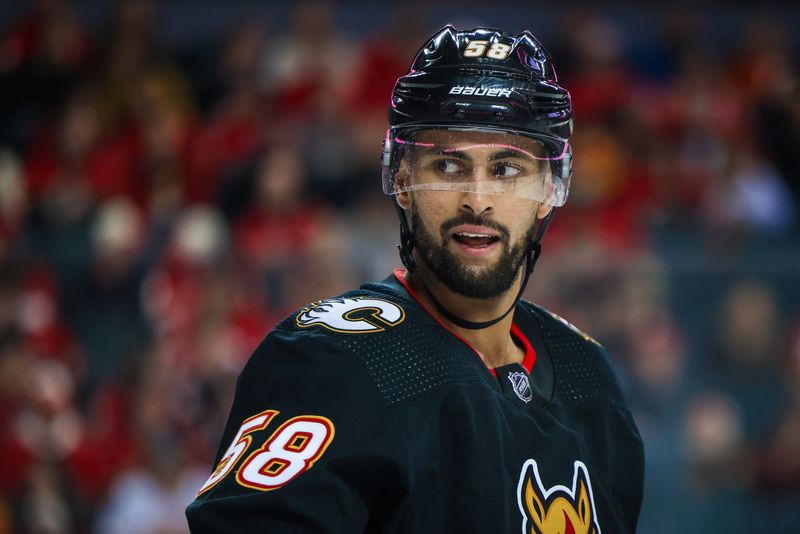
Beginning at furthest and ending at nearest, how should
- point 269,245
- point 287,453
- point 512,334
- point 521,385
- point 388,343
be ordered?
1. point 269,245
2. point 512,334
3. point 521,385
4. point 388,343
5. point 287,453

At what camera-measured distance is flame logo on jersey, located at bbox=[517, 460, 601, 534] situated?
6.81 feet

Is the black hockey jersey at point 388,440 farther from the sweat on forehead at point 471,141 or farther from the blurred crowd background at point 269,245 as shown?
the blurred crowd background at point 269,245

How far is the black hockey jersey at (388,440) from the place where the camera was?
1846 millimetres

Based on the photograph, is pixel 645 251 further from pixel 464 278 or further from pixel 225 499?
pixel 225 499

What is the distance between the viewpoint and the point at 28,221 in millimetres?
6188

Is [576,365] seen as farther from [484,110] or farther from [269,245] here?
[269,245]

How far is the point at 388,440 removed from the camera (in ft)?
6.24

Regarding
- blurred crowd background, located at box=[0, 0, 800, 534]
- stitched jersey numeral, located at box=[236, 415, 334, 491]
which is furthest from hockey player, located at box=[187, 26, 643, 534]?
blurred crowd background, located at box=[0, 0, 800, 534]

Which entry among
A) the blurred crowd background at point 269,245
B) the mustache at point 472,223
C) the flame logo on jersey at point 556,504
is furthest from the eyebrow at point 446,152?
the blurred crowd background at point 269,245

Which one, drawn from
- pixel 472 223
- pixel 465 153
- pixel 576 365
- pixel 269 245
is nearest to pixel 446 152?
pixel 465 153

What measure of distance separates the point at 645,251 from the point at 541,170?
4.25 m

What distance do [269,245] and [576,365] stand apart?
3.98 metres

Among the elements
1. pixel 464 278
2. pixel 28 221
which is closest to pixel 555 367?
pixel 464 278

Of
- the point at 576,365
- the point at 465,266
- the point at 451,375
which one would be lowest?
the point at 576,365
